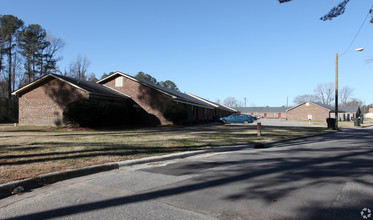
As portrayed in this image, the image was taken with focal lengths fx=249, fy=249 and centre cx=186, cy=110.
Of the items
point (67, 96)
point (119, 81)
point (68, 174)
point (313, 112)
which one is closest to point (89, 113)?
point (67, 96)

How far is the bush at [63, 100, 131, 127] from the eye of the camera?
60.5 feet

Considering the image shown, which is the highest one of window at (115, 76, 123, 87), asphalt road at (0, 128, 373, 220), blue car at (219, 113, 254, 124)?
window at (115, 76, 123, 87)

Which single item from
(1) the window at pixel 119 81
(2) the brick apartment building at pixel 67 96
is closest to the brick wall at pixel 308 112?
(2) the brick apartment building at pixel 67 96

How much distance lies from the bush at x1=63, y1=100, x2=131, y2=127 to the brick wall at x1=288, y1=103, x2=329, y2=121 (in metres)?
57.0

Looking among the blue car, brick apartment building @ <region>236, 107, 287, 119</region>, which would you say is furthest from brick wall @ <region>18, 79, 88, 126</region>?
brick apartment building @ <region>236, 107, 287, 119</region>

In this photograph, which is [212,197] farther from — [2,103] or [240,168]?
[2,103]

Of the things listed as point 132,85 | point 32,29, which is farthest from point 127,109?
point 32,29

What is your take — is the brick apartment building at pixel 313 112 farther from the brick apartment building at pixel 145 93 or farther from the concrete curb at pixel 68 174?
the concrete curb at pixel 68 174

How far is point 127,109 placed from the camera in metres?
23.8

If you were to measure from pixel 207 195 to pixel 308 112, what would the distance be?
6829 centimetres

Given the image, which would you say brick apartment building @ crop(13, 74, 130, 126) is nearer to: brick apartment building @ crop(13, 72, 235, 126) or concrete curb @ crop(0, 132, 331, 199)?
brick apartment building @ crop(13, 72, 235, 126)

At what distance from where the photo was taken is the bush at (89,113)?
18.4 meters

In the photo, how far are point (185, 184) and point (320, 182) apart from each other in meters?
2.81

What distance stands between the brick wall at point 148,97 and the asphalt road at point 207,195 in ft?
61.4
